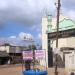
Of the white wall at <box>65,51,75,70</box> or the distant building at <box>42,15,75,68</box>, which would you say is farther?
the distant building at <box>42,15,75,68</box>

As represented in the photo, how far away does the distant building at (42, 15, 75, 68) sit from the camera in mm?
53188

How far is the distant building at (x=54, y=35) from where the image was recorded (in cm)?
5319

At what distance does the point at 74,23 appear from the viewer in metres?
53.8

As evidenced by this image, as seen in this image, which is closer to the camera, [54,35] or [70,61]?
[70,61]

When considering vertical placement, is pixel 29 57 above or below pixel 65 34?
below

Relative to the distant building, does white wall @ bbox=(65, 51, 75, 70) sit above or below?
below

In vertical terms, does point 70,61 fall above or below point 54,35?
below

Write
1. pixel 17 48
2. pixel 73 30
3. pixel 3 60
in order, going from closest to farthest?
pixel 73 30, pixel 3 60, pixel 17 48

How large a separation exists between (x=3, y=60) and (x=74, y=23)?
30924mm

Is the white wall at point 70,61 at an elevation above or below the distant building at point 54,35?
below

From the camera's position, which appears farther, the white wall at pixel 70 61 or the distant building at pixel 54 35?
the distant building at pixel 54 35

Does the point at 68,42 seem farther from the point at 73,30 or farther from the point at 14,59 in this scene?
the point at 14,59

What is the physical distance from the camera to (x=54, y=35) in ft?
188

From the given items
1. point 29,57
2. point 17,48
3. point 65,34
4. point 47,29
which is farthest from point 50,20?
point 17,48
